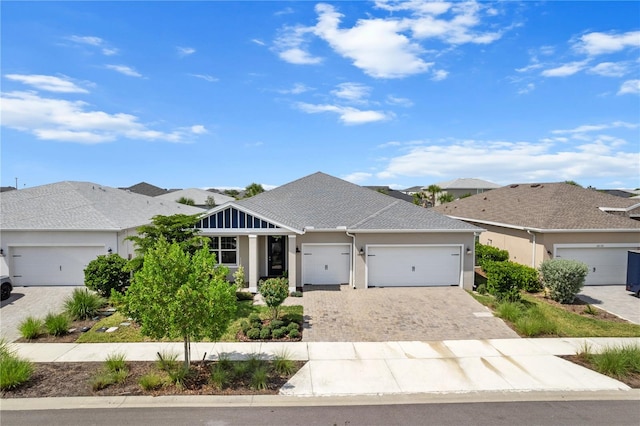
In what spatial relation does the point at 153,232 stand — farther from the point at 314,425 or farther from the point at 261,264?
the point at 314,425

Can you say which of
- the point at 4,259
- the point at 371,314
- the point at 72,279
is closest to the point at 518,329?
the point at 371,314

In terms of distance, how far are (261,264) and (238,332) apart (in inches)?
286

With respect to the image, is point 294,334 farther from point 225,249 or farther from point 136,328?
point 225,249

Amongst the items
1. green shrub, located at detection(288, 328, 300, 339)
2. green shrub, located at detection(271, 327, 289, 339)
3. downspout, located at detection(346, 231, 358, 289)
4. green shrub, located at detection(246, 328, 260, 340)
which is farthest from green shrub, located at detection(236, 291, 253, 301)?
downspout, located at detection(346, 231, 358, 289)

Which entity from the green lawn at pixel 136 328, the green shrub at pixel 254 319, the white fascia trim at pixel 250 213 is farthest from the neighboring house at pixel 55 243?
the green shrub at pixel 254 319

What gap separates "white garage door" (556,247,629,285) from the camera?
778 inches

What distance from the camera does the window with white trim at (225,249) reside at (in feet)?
63.5

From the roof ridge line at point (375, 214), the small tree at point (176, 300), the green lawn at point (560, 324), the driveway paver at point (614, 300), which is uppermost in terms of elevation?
the roof ridge line at point (375, 214)

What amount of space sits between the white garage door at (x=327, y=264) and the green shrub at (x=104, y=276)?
8545 mm

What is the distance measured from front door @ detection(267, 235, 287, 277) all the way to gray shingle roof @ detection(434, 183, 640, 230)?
1332cm

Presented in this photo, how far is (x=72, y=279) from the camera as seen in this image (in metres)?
19.2

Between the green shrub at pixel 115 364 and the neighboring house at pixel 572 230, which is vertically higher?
the neighboring house at pixel 572 230

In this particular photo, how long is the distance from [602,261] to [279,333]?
17.9 m

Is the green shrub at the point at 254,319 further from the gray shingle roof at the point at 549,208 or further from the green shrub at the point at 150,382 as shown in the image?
the gray shingle roof at the point at 549,208
